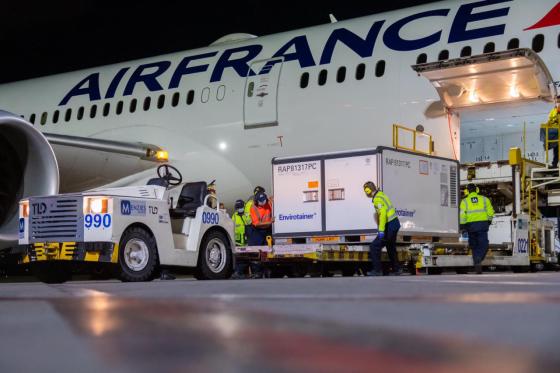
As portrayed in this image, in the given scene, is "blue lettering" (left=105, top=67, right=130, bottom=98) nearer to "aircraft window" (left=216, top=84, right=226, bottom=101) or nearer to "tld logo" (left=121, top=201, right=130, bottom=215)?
"aircraft window" (left=216, top=84, right=226, bottom=101)

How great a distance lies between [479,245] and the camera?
413 inches

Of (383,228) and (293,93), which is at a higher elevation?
(293,93)

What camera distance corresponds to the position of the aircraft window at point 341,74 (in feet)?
35.8

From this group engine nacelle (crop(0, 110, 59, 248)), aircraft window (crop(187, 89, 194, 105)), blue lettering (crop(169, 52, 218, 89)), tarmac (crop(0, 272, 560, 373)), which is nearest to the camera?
tarmac (crop(0, 272, 560, 373))

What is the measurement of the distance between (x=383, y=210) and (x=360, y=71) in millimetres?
2390

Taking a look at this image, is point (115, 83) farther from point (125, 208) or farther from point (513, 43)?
point (513, 43)

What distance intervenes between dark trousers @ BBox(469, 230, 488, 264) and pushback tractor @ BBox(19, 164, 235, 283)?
3.55 metres

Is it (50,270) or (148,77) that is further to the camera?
(148,77)

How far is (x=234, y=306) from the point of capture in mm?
3131

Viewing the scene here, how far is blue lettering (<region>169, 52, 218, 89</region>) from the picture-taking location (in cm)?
1284

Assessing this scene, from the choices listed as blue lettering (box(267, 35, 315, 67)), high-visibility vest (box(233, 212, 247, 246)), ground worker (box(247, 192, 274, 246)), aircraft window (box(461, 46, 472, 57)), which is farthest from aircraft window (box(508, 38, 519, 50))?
high-visibility vest (box(233, 212, 247, 246))

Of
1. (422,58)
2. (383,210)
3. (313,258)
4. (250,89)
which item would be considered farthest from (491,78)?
(250,89)

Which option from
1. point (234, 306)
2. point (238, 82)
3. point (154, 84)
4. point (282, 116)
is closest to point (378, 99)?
point (282, 116)

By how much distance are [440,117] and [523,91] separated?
1133mm
